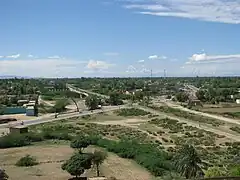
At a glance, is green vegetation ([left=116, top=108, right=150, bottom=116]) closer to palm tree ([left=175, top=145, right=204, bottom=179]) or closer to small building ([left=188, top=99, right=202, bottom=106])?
small building ([left=188, top=99, right=202, bottom=106])

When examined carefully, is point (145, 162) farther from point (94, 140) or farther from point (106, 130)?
point (106, 130)

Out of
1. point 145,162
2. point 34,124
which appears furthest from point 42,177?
point 34,124

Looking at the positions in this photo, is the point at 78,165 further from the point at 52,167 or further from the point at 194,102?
the point at 194,102

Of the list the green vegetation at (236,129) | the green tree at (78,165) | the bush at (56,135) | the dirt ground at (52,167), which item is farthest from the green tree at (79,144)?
the green vegetation at (236,129)

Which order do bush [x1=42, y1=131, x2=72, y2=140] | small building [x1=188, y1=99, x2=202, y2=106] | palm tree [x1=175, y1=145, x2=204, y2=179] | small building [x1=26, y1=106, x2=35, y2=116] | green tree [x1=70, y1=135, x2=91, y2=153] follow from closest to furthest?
palm tree [x1=175, y1=145, x2=204, y2=179]
green tree [x1=70, y1=135, x2=91, y2=153]
bush [x1=42, y1=131, x2=72, y2=140]
small building [x1=26, y1=106, x2=35, y2=116]
small building [x1=188, y1=99, x2=202, y2=106]

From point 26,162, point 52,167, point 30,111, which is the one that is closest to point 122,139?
point 52,167

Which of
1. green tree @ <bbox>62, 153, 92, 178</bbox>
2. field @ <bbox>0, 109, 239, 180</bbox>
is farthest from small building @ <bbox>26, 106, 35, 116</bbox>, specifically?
green tree @ <bbox>62, 153, 92, 178</bbox>

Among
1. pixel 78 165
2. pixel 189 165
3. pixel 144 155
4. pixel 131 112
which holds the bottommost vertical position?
pixel 131 112
